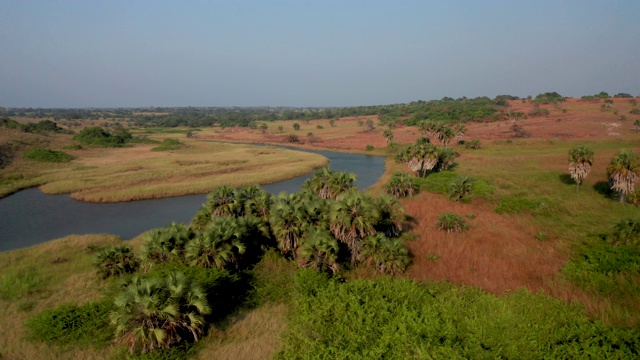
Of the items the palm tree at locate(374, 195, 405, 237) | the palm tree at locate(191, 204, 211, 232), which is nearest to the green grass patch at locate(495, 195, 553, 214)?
the palm tree at locate(374, 195, 405, 237)

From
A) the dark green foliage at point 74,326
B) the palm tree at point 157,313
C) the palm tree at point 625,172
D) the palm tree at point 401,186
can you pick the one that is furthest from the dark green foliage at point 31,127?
the palm tree at point 625,172

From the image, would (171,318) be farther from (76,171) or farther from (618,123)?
(618,123)

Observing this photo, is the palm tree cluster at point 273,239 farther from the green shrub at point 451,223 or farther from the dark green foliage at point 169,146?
the dark green foliage at point 169,146

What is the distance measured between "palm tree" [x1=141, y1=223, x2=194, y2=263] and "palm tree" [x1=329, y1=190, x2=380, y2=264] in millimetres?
10471

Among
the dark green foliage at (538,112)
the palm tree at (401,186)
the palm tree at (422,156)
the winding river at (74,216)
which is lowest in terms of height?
the winding river at (74,216)

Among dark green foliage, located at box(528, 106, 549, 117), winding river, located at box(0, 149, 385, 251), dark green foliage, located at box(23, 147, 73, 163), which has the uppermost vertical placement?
dark green foliage, located at box(528, 106, 549, 117)

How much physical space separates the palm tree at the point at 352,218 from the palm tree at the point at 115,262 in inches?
594

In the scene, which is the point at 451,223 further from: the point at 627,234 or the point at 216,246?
the point at 216,246

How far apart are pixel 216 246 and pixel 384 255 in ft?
37.8

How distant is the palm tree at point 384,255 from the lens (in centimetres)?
2534

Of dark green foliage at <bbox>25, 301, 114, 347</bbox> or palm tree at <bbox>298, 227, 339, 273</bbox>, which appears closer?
dark green foliage at <bbox>25, 301, 114, 347</bbox>

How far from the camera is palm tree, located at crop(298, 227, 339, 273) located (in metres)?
24.2

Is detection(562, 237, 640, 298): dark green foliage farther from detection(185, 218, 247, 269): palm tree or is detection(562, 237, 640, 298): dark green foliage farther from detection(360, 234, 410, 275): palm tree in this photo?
detection(185, 218, 247, 269): palm tree

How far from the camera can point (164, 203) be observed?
49.7m
